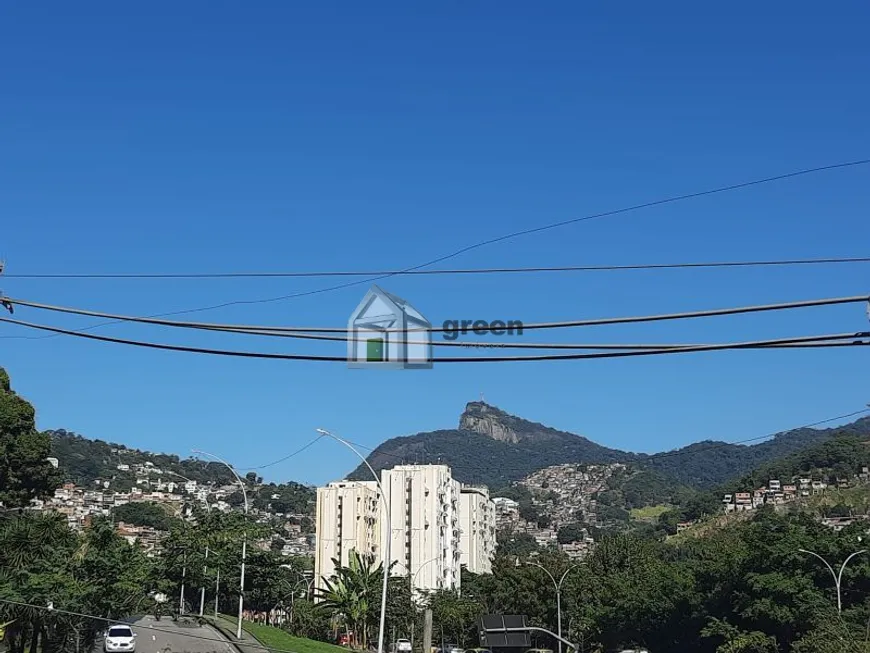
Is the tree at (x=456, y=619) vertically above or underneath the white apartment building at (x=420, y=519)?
underneath

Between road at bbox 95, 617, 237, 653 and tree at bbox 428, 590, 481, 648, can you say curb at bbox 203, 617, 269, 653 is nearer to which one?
road at bbox 95, 617, 237, 653

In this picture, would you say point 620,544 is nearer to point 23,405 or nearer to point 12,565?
point 23,405

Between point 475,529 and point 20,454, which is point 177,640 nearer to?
point 20,454

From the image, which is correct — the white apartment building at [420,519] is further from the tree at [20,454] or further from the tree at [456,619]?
the tree at [20,454]

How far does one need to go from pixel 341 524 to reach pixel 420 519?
31.9ft

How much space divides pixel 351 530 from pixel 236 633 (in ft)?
237

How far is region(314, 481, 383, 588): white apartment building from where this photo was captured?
11512cm

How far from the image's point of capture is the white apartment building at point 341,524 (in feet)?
378

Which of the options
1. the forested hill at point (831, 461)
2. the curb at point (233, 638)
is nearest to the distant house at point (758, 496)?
the forested hill at point (831, 461)

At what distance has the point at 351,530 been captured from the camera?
11544 cm

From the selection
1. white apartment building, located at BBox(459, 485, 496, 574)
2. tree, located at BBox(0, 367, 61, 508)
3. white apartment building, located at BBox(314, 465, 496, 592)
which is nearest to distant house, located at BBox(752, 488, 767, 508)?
white apartment building, located at BBox(459, 485, 496, 574)

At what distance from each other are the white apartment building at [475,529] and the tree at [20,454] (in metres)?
72.2

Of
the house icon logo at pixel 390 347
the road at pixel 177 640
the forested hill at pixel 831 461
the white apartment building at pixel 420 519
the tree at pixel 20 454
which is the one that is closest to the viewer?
the house icon logo at pixel 390 347

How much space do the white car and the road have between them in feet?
3.81
